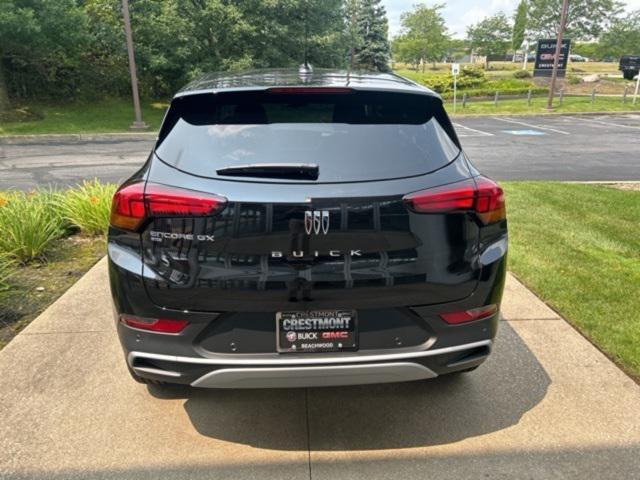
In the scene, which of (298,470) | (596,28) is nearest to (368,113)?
(298,470)

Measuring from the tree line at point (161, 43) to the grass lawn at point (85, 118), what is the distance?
924 millimetres

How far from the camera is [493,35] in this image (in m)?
63.1

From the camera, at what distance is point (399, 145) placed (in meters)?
2.27

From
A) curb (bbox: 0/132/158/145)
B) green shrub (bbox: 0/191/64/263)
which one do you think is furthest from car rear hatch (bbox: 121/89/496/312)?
curb (bbox: 0/132/158/145)

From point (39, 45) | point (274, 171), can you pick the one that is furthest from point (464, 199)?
point (39, 45)

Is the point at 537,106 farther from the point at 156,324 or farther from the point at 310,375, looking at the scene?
the point at 156,324

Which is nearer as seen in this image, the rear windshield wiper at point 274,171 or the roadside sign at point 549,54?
the rear windshield wiper at point 274,171

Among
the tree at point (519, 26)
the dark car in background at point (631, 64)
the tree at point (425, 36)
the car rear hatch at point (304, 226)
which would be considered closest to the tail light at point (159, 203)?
the car rear hatch at point (304, 226)

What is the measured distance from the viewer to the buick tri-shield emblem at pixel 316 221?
2.02 m

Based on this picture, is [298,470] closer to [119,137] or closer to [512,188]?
[512,188]

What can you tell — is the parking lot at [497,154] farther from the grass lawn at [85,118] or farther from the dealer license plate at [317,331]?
the dealer license plate at [317,331]

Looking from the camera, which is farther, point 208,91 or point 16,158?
point 16,158

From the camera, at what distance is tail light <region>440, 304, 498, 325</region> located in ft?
7.23

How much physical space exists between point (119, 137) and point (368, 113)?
1634 cm
